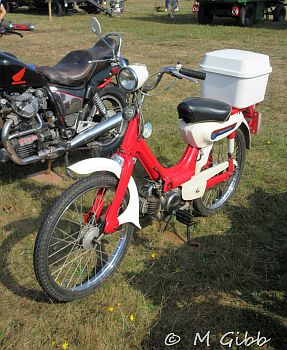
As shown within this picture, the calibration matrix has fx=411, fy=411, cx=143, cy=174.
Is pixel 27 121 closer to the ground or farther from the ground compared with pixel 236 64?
closer to the ground

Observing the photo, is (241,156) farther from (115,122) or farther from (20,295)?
(20,295)

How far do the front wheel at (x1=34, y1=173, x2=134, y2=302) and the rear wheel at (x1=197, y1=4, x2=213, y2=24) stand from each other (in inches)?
538

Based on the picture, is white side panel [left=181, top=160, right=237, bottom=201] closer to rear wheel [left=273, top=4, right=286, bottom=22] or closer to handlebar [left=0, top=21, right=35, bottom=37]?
handlebar [left=0, top=21, right=35, bottom=37]

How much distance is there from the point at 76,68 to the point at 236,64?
1721 millimetres

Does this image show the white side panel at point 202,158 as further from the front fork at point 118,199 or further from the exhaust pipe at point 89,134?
the exhaust pipe at point 89,134

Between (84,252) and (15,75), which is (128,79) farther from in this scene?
(15,75)

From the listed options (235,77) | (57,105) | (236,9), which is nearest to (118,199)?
(235,77)

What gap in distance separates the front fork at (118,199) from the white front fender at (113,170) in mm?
33

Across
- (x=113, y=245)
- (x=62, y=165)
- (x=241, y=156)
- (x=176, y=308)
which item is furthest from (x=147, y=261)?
(x=62, y=165)

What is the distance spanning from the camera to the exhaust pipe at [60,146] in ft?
11.3

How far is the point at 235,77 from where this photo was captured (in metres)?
2.99

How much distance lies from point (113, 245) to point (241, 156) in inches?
53.9

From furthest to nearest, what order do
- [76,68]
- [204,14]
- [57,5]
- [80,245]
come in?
[57,5] → [204,14] → [76,68] → [80,245]

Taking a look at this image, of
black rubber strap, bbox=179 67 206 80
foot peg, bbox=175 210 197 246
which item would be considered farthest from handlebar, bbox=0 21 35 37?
foot peg, bbox=175 210 197 246
